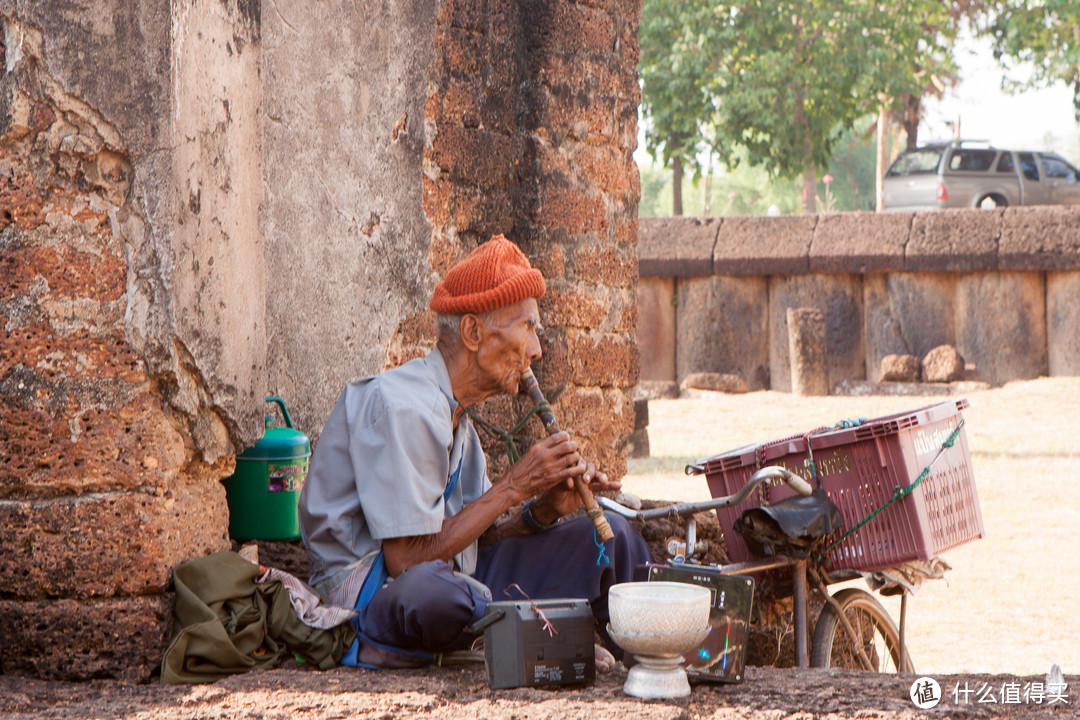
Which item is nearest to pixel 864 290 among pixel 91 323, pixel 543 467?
pixel 543 467

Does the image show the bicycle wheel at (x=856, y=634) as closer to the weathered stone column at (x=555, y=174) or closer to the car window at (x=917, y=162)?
the weathered stone column at (x=555, y=174)

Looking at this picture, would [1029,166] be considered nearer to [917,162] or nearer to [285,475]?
[917,162]

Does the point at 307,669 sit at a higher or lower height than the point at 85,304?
lower

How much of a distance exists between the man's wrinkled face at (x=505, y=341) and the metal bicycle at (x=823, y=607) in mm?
438

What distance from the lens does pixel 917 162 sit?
53.7ft

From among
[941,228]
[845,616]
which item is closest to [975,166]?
[941,228]

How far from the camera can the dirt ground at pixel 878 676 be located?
2291mm

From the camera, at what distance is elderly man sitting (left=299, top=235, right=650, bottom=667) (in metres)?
2.62

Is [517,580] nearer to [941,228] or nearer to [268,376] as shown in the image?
[268,376]

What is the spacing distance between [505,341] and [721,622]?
2.68ft

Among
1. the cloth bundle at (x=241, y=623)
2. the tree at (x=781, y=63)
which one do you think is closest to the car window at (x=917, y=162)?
the tree at (x=781, y=63)

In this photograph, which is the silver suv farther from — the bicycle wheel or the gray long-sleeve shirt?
the gray long-sleeve shirt

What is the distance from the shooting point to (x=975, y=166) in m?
16.0

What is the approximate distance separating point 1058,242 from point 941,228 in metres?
1.06
